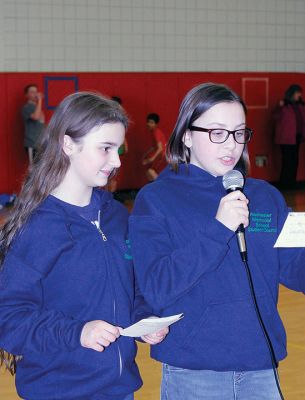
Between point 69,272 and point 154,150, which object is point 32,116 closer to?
point 154,150

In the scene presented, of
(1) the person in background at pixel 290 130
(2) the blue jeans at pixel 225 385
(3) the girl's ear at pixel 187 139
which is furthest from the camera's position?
(1) the person in background at pixel 290 130

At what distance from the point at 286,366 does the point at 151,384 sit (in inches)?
34.7

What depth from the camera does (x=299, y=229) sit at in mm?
2457

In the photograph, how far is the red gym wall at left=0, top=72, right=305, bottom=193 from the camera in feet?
41.3

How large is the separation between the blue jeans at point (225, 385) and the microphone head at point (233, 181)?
22.9 inches

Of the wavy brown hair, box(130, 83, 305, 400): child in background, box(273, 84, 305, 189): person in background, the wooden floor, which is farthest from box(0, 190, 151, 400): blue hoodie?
box(273, 84, 305, 189): person in background

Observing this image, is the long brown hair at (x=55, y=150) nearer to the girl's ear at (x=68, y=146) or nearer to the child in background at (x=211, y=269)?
the girl's ear at (x=68, y=146)

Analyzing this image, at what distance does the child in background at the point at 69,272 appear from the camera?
92.3 inches

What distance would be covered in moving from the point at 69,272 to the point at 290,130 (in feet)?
39.8

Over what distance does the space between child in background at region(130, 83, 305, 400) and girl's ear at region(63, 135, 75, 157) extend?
0.88ft

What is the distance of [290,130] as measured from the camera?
46.3ft
